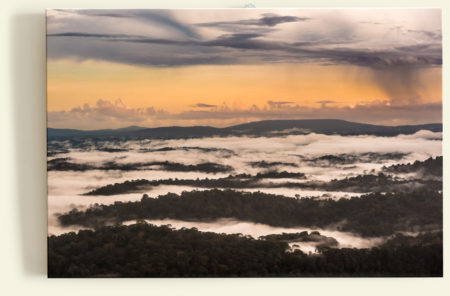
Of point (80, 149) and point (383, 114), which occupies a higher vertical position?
point (383, 114)

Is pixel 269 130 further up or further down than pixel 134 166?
further up

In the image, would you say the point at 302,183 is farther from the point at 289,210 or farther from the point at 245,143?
the point at 245,143

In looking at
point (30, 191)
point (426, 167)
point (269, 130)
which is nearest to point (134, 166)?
point (30, 191)

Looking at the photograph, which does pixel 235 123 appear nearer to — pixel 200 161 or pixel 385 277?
pixel 200 161

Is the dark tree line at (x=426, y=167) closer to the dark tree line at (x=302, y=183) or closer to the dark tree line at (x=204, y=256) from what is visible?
the dark tree line at (x=302, y=183)

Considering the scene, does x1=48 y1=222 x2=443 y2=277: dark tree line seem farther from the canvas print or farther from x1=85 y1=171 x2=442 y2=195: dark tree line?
x1=85 y1=171 x2=442 y2=195: dark tree line

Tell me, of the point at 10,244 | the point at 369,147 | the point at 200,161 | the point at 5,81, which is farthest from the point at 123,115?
the point at 369,147
